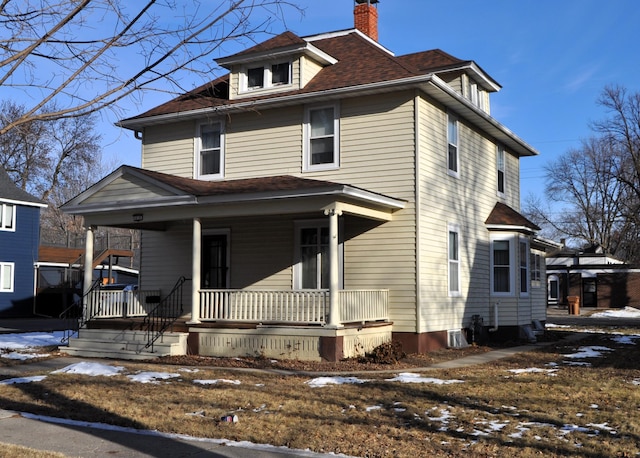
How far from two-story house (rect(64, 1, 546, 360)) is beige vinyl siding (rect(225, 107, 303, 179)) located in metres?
0.04

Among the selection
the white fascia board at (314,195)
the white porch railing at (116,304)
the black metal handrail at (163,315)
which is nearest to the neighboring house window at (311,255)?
the white fascia board at (314,195)

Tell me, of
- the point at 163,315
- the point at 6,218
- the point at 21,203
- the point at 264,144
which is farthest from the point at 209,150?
the point at 6,218

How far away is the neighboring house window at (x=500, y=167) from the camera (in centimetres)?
2197

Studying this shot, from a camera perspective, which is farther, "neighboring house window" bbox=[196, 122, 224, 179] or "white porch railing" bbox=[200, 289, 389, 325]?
"neighboring house window" bbox=[196, 122, 224, 179]

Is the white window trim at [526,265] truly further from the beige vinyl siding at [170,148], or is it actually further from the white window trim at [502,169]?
the beige vinyl siding at [170,148]

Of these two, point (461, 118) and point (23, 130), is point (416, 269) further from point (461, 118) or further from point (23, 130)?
point (23, 130)

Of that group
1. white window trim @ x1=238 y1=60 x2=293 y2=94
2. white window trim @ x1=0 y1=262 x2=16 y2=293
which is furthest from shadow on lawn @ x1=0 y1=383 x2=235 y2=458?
white window trim @ x1=0 y1=262 x2=16 y2=293

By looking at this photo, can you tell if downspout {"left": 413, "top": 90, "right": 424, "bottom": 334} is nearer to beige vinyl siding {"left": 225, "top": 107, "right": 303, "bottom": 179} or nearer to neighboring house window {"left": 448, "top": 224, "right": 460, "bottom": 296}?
neighboring house window {"left": 448, "top": 224, "right": 460, "bottom": 296}

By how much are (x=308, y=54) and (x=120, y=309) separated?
27.2ft

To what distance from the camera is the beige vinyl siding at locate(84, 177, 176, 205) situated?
16.3 metres

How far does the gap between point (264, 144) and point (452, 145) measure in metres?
4.99

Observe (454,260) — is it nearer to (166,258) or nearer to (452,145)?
(452,145)

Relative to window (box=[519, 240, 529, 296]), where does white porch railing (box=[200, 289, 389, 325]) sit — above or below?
below

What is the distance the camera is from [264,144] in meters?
18.0
